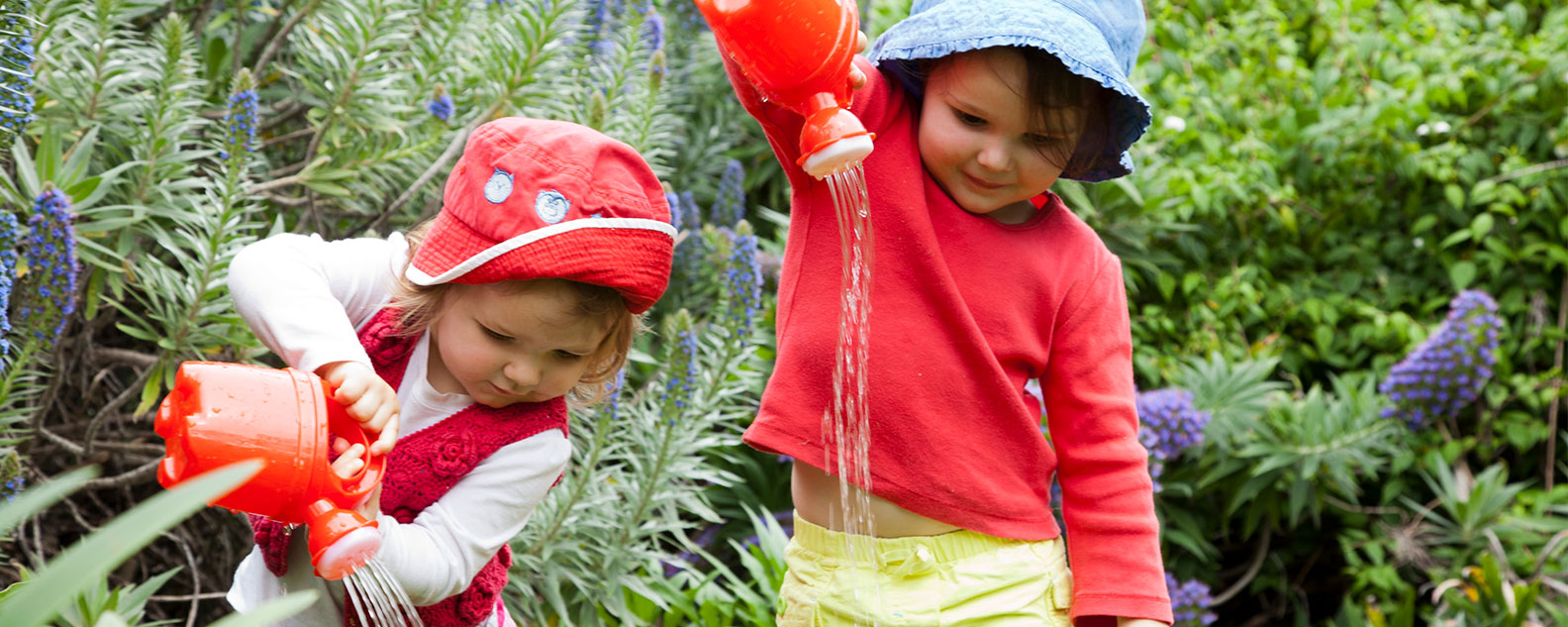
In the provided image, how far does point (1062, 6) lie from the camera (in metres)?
1.55

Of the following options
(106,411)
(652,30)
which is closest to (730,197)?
(652,30)

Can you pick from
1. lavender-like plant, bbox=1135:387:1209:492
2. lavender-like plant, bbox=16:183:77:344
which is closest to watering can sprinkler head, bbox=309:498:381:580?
lavender-like plant, bbox=16:183:77:344

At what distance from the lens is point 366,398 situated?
49.2 inches

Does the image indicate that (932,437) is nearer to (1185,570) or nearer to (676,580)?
(676,580)

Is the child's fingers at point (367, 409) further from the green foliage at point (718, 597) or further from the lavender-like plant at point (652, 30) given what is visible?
the lavender-like plant at point (652, 30)

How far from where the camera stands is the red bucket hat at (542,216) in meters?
1.35

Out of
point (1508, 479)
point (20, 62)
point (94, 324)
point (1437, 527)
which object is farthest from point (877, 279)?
point (1508, 479)

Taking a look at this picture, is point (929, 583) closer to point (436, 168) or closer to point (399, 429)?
point (399, 429)

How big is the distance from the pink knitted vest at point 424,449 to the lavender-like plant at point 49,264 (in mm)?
514

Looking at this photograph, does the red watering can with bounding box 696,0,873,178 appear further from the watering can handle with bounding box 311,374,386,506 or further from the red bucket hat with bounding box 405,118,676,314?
the watering can handle with bounding box 311,374,386,506

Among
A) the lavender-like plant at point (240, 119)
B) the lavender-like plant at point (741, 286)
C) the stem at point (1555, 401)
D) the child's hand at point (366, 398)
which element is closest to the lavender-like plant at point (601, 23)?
the lavender-like plant at point (741, 286)

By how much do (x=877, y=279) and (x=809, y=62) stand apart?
39cm

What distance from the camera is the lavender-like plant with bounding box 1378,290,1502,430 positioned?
11.0ft

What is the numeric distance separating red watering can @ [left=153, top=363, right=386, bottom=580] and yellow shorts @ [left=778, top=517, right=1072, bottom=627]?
680 millimetres
